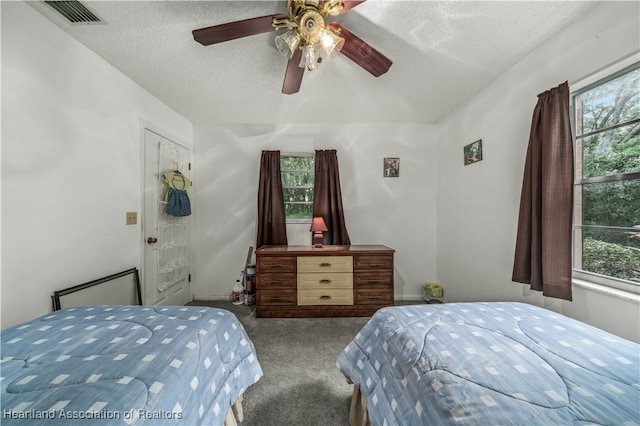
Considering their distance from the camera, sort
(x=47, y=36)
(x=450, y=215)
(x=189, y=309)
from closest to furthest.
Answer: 1. (x=189, y=309)
2. (x=47, y=36)
3. (x=450, y=215)

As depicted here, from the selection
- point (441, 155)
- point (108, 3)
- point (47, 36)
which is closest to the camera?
point (108, 3)

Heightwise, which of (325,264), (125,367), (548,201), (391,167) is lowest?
(325,264)

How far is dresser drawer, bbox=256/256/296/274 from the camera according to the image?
2.61m

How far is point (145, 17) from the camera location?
1.47 meters

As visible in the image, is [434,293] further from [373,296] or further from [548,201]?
[548,201]

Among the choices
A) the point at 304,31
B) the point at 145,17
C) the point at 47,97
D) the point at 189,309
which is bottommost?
the point at 189,309

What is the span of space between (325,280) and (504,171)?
204 cm

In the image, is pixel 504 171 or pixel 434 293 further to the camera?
pixel 434 293

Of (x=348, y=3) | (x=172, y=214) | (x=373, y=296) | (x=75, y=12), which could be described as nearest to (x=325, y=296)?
(x=373, y=296)

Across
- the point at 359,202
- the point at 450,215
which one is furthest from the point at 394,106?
the point at 450,215

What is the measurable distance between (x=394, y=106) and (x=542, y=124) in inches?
56.2

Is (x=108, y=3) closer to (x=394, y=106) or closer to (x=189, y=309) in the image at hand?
(x=189, y=309)

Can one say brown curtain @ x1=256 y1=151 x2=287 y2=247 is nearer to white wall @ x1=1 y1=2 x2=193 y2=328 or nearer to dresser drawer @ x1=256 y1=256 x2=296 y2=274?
dresser drawer @ x1=256 y1=256 x2=296 y2=274

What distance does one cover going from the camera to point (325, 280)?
→ 264cm
